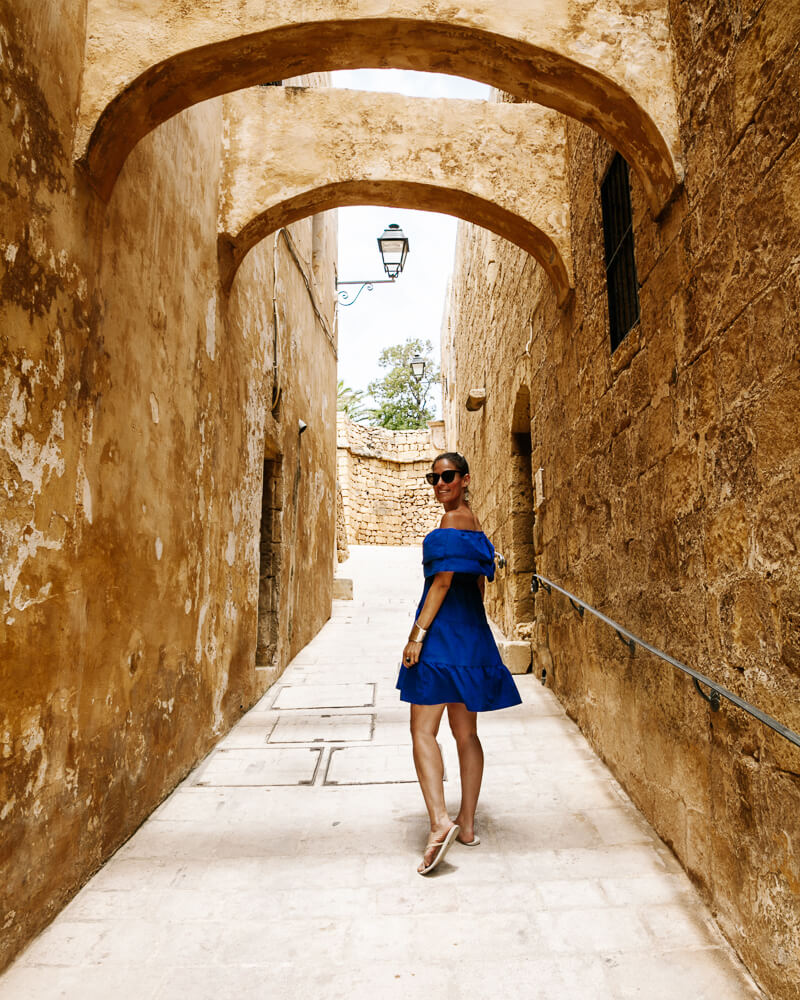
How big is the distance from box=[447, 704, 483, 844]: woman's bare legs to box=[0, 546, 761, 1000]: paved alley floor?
10cm

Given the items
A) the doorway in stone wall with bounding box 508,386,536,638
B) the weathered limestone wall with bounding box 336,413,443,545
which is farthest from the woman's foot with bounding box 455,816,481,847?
the weathered limestone wall with bounding box 336,413,443,545

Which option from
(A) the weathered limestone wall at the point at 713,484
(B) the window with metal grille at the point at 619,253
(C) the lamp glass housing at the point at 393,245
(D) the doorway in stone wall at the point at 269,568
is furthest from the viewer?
(C) the lamp glass housing at the point at 393,245

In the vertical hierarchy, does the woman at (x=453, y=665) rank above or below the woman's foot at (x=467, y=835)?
above

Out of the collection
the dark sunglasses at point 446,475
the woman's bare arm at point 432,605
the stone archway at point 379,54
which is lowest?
the woman's bare arm at point 432,605

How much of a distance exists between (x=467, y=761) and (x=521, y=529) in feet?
12.3

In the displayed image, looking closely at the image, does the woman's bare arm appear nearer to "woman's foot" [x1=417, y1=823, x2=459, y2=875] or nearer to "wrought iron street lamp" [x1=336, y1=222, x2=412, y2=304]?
"woman's foot" [x1=417, y1=823, x2=459, y2=875]

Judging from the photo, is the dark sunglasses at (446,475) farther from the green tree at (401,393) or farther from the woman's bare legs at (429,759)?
the green tree at (401,393)

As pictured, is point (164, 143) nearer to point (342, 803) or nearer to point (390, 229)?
point (342, 803)

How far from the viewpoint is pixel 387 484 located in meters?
22.0

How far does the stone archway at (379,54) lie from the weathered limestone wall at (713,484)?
141 mm

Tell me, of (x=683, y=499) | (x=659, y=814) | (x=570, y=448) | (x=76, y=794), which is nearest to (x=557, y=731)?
(x=659, y=814)

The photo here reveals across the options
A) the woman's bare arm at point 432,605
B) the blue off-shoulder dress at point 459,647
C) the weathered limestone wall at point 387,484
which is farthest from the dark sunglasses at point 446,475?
the weathered limestone wall at point 387,484

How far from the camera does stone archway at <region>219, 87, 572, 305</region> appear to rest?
13.7 ft

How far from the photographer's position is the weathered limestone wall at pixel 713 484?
1621 mm
